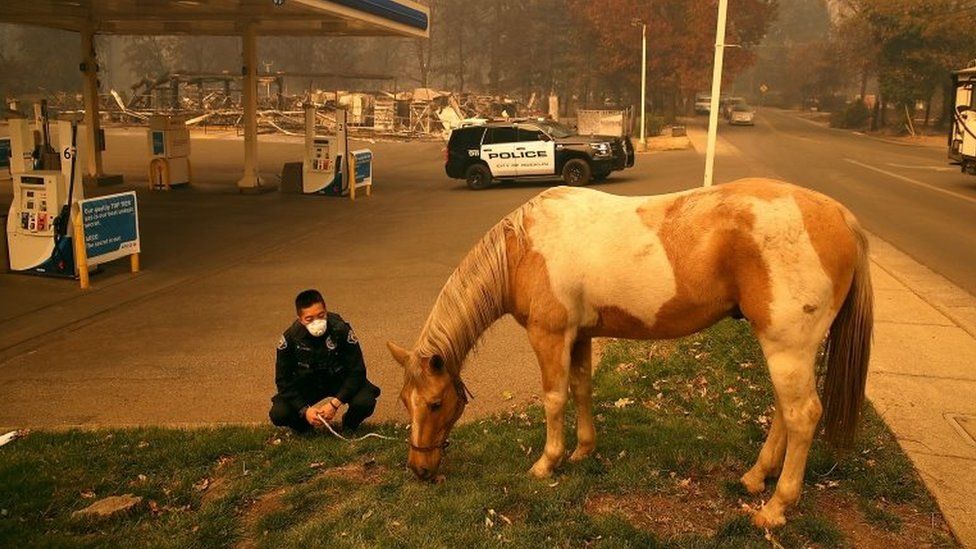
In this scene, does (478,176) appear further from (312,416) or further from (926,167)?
(312,416)

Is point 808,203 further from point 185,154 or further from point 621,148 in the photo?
point 185,154

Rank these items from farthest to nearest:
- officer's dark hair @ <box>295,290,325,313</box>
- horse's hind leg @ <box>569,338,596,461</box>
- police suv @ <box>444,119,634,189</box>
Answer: police suv @ <box>444,119,634,189</box> → officer's dark hair @ <box>295,290,325,313</box> → horse's hind leg @ <box>569,338,596,461</box>

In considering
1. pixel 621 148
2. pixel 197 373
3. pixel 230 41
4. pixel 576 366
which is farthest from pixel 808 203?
pixel 230 41

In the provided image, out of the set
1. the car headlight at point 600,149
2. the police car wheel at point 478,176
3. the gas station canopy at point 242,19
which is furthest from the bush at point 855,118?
the gas station canopy at point 242,19

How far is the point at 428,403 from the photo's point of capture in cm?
468

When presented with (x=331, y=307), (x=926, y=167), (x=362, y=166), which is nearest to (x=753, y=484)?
(x=331, y=307)

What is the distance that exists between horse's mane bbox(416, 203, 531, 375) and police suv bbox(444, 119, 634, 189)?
18.3 meters

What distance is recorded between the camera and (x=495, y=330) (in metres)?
9.34

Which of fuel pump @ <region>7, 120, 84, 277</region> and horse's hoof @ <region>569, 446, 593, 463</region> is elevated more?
fuel pump @ <region>7, 120, 84, 277</region>

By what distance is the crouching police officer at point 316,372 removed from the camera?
18.4 ft

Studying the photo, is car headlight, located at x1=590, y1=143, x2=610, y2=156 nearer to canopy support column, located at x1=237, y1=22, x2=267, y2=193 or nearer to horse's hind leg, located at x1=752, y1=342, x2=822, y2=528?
canopy support column, located at x1=237, y1=22, x2=267, y2=193

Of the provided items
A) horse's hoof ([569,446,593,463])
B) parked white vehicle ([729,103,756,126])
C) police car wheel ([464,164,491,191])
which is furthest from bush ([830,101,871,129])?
horse's hoof ([569,446,593,463])

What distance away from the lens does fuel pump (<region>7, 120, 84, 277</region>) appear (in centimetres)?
1177

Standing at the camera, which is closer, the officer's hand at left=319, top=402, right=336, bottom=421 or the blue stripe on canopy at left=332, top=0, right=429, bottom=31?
the officer's hand at left=319, top=402, right=336, bottom=421
